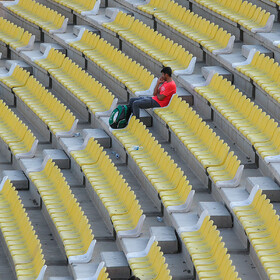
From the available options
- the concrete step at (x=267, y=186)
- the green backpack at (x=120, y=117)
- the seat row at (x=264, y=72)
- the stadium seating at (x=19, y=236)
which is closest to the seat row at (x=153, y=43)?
the seat row at (x=264, y=72)

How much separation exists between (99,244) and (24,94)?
381cm

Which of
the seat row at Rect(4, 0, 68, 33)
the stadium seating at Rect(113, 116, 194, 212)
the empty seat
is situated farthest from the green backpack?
the seat row at Rect(4, 0, 68, 33)

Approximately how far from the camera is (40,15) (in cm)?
1312

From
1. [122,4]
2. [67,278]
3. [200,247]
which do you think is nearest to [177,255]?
[200,247]

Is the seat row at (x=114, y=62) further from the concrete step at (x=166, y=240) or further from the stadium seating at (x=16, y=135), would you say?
the concrete step at (x=166, y=240)

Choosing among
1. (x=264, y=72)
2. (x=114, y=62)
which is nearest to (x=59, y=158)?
(x=114, y=62)

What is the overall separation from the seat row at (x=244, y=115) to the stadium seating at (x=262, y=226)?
52 centimetres

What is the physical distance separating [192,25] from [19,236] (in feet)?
12.5

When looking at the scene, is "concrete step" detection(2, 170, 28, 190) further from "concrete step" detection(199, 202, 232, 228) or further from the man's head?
"concrete step" detection(199, 202, 232, 228)

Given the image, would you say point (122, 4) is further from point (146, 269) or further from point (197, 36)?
point (146, 269)

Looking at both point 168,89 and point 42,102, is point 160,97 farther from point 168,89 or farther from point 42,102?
point 42,102

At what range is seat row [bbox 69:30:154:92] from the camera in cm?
1006

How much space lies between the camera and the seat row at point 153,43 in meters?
10.1

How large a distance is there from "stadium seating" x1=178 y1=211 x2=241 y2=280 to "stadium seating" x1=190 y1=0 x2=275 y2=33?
323cm
